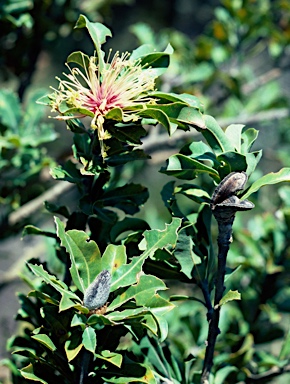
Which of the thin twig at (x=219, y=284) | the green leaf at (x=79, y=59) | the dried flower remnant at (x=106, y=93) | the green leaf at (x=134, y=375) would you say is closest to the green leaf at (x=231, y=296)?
the thin twig at (x=219, y=284)

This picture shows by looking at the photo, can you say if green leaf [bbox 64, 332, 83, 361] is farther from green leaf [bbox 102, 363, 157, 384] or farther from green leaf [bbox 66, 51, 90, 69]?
green leaf [bbox 66, 51, 90, 69]

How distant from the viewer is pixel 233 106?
178cm

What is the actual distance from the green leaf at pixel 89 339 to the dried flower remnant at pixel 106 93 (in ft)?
Answer: 0.69

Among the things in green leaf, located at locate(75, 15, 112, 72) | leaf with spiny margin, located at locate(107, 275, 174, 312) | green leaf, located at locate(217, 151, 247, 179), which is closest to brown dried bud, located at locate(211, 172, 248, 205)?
green leaf, located at locate(217, 151, 247, 179)

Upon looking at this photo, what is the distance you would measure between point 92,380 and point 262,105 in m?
1.25

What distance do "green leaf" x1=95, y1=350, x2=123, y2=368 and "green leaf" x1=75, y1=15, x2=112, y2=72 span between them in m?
0.35

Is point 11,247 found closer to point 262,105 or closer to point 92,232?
point 262,105

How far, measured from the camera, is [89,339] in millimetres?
669

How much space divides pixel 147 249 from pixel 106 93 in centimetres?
21

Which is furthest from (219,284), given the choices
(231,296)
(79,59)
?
(79,59)

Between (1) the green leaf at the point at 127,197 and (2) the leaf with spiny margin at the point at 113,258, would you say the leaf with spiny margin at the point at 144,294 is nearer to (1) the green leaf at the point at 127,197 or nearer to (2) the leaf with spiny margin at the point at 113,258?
(2) the leaf with spiny margin at the point at 113,258

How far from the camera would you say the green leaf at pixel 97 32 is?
2.45 feet

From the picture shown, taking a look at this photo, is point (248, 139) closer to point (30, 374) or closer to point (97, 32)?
point (97, 32)

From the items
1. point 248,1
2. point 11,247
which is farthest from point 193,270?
point 11,247
